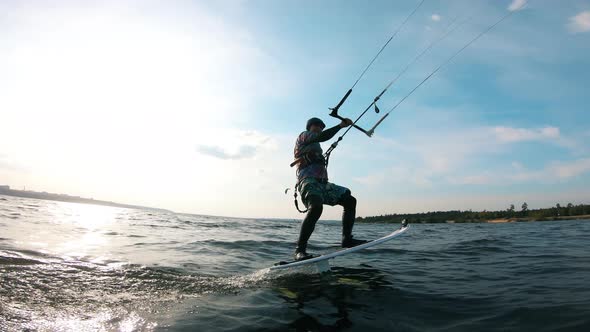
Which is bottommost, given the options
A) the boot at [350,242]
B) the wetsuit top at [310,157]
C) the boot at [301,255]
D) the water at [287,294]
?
the water at [287,294]

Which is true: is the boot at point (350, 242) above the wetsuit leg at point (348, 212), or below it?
below

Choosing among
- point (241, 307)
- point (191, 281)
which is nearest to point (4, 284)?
point (191, 281)

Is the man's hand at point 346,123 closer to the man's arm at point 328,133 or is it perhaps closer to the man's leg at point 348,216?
the man's arm at point 328,133

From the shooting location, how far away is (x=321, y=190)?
754 centimetres

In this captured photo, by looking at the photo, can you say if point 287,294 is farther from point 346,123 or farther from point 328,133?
point 346,123

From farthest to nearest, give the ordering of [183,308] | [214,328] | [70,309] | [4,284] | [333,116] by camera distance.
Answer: [333,116] < [4,284] < [183,308] < [70,309] < [214,328]

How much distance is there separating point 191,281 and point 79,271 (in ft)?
8.00

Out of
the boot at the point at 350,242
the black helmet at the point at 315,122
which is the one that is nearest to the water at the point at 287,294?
the boot at the point at 350,242

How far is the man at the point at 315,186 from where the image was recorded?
7.27 metres

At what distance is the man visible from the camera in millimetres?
7273

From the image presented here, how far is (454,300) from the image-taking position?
5121mm

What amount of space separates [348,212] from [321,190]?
994mm

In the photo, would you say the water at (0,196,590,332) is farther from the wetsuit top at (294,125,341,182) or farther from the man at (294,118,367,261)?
the wetsuit top at (294,125,341,182)

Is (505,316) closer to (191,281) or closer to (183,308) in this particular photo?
(183,308)
